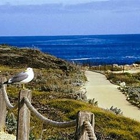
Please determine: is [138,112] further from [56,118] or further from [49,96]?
[56,118]

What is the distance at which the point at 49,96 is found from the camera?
19.2 m

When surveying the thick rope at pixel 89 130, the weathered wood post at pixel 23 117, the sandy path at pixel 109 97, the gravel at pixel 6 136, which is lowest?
the sandy path at pixel 109 97

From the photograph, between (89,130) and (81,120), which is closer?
(89,130)

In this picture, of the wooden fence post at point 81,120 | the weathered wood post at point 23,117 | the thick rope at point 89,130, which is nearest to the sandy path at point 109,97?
the weathered wood post at point 23,117

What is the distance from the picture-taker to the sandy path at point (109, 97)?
2197 centimetres

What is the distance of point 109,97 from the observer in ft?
87.3

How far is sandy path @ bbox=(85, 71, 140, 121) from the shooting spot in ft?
72.1

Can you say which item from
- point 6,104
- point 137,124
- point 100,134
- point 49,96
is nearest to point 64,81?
point 49,96

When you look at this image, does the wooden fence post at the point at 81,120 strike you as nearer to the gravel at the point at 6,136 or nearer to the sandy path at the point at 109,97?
the gravel at the point at 6,136

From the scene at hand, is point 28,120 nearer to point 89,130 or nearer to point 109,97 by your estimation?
point 89,130

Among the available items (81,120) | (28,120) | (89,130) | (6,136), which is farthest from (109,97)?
→ (89,130)

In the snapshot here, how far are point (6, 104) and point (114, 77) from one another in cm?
2774

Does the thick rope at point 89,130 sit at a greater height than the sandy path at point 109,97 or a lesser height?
greater

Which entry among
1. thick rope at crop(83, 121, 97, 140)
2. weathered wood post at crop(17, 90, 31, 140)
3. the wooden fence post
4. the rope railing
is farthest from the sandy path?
thick rope at crop(83, 121, 97, 140)
